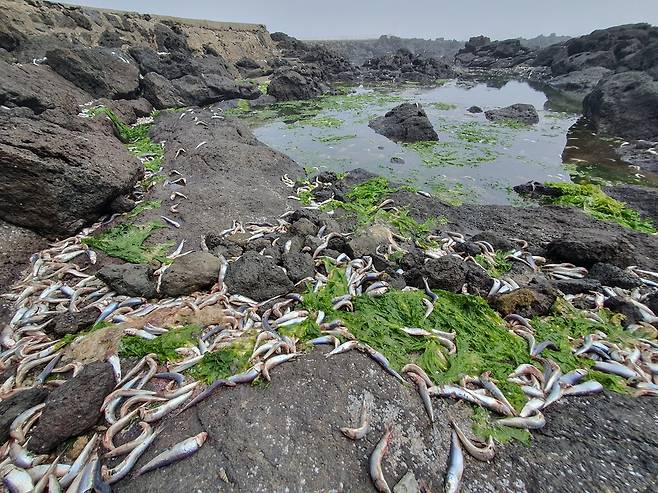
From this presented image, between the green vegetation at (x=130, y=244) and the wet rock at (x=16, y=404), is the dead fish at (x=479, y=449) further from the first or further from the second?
the green vegetation at (x=130, y=244)

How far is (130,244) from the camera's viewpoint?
7.07 metres

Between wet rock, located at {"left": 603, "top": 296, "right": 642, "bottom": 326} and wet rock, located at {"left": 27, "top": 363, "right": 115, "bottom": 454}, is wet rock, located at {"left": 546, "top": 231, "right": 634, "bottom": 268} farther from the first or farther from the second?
wet rock, located at {"left": 27, "top": 363, "right": 115, "bottom": 454}

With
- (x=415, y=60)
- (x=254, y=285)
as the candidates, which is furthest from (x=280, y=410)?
(x=415, y=60)

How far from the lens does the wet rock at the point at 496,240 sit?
7.66 metres

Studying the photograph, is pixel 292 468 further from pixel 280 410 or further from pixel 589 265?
pixel 589 265

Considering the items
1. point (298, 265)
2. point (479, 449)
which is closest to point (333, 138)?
point (298, 265)

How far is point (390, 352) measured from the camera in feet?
13.8

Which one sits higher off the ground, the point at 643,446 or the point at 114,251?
the point at 114,251

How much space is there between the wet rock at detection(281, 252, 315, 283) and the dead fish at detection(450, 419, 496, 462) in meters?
3.31

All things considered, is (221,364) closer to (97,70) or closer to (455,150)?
(455,150)

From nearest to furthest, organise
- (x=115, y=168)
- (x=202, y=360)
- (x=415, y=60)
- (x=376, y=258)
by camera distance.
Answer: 1. (x=202, y=360)
2. (x=376, y=258)
3. (x=115, y=168)
4. (x=415, y=60)

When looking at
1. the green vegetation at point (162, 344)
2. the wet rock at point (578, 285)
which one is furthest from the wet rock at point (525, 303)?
the green vegetation at point (162, 344)

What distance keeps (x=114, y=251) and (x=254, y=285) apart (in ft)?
11.4

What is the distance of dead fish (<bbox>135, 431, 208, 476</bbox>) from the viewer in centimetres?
287
